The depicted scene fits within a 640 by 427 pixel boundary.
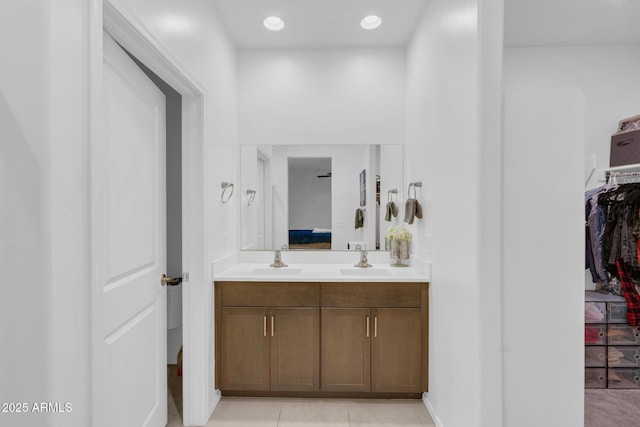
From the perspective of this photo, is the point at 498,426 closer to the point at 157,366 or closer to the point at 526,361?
the point at 526,361

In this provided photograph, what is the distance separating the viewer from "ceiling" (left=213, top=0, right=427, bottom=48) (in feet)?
7.41

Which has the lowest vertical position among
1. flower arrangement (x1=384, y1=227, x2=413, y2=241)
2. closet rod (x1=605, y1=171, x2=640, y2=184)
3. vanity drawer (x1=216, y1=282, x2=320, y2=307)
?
vanity drawer (x1=216, y1=282, x2=320, y2=307)

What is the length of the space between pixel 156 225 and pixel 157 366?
763 mm

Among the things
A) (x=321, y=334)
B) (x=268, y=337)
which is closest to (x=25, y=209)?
(x=268, y=337)

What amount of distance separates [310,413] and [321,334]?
1.60ft

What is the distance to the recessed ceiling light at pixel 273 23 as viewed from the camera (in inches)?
95.1

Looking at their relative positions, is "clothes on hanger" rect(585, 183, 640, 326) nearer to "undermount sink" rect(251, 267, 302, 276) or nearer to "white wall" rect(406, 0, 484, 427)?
"white wall" rect(406, 0, 484, 427)

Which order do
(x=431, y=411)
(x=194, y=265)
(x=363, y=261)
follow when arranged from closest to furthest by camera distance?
(x=194, y=265), (x=431, y=411), (x=363, y=261)

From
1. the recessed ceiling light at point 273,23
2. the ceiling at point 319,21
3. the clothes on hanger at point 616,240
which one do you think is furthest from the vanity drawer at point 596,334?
the recessed ceiling light at point 273,23

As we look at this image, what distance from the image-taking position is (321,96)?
9.31 feet

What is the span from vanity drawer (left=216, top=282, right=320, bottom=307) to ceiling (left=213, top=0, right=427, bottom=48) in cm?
189

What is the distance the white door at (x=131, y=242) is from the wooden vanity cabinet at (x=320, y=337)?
1.65 feet

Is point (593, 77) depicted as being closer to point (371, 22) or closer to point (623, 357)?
point (371, 22)

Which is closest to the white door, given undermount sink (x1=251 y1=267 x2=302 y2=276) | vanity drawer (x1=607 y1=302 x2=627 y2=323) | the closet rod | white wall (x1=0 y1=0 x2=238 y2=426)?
white wall (x1=0 y1=0 x2=238 y2=426)
